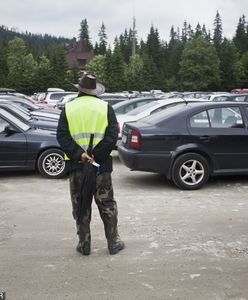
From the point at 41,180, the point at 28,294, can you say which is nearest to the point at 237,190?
the point at 41,180

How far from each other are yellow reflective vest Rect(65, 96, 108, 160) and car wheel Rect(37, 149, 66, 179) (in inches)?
175

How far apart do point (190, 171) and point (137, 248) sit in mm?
3077

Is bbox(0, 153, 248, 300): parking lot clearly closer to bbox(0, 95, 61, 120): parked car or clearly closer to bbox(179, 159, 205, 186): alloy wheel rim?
bbox(179, 159, 205, 186): alloy wheel rim

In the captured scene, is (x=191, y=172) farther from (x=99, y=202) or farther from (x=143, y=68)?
(x=143, y=68)

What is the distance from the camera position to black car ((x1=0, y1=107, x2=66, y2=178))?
8.80 meters

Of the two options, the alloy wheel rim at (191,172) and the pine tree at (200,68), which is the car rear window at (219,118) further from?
the pine tree at (200,68)

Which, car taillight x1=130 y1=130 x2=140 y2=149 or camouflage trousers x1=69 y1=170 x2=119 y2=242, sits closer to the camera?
camouflage trousers x1=69 y1=170 x2=119 y2=242

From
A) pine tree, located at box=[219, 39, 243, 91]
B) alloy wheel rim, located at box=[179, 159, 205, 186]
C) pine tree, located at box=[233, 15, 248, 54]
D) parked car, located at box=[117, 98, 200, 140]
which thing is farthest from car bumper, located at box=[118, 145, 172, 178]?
pine tree, located at box=[233, 15, 248, 54]

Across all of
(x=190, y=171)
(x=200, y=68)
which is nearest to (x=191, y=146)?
(x=190, y=171)

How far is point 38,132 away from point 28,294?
5.75m

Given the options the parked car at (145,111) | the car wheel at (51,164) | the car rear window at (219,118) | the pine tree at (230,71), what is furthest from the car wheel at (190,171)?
the pine tree at (230,71)

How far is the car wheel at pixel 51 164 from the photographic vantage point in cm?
893

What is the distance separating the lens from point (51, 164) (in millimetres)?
8969

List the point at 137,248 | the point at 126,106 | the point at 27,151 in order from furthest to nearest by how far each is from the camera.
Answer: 1. the point at 126,106
2. the point at 27,151
3. the point at 137,248
